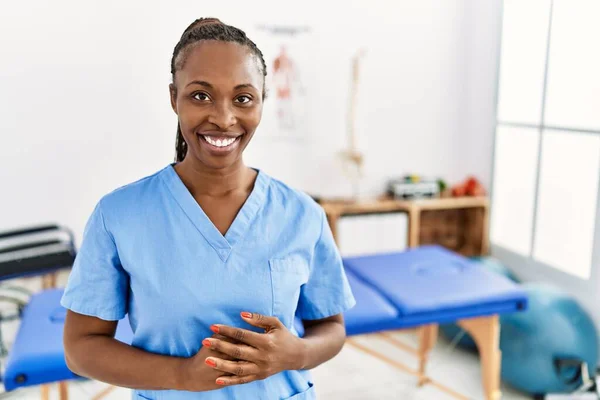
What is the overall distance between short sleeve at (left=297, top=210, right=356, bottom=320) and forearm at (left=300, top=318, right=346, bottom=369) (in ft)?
0.06

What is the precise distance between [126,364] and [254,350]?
0.66 ft

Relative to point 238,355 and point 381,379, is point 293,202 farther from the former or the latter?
point 381,379

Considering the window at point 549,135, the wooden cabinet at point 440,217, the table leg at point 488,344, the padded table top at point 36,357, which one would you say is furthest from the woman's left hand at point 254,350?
the wooden cabinet at point 440,217

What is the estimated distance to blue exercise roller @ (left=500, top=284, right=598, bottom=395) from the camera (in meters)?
2.48

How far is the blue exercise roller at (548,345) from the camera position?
248 cm

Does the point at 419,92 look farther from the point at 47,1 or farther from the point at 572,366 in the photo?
the point at 47,1

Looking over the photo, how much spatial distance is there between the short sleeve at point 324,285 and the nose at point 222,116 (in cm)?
27

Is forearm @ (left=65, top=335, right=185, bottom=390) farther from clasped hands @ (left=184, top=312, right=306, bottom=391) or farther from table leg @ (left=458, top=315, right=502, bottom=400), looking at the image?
table leg @ (left=458, top=315, right=502, bottom=400)

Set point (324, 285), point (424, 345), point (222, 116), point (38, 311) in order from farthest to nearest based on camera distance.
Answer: point (424, 345) → point (38, 311) → point (324, 285) → point (222, 116)

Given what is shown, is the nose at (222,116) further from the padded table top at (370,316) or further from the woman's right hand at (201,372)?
the padded table top at (370,316)

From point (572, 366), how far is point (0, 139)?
2734 millimetres

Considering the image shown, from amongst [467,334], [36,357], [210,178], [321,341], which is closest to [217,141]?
[210,178]

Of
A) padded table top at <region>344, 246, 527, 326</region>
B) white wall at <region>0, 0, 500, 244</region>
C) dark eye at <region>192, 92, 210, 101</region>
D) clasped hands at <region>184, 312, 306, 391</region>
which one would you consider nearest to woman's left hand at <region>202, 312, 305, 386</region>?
clasped hands at <region>184, 312, 306, 391</region>

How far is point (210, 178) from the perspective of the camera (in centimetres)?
100
